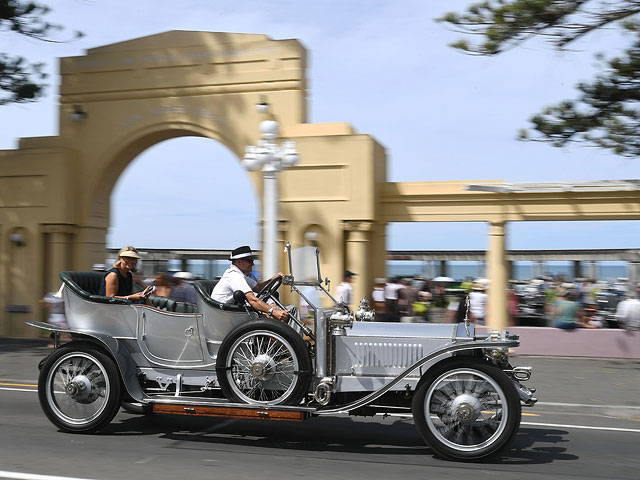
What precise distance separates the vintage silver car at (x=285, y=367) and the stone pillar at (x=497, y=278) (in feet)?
26.1

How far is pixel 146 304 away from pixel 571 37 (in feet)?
27.7

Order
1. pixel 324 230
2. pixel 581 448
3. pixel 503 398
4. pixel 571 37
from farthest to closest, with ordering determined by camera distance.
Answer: pixel 324 230 < pixel 571 37 < pixel 581 448 < pixel 503 398

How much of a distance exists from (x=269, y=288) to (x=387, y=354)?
4.06 ft

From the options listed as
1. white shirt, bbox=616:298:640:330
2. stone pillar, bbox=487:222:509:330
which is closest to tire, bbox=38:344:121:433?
stone pillar, bbox=487:222:509:330

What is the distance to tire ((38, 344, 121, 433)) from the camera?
6.57 meters

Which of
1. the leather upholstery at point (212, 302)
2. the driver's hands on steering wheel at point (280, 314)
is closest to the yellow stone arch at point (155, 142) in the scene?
the leather upholstery at point (212, 302)

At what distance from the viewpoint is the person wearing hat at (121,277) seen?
7125 mm

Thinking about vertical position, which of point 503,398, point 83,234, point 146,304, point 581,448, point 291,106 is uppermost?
point 291,106

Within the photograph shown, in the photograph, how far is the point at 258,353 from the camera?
6.25 meters

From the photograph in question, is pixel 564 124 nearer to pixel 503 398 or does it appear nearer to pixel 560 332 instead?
pixel 560 332

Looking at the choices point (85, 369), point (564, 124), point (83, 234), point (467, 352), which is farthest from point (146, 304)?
point (83, 234)

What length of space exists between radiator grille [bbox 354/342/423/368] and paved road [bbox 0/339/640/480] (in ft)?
2.47

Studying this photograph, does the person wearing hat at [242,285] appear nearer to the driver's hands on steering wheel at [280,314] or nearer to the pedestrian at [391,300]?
the driver's hands on steering wheel at [280,314]

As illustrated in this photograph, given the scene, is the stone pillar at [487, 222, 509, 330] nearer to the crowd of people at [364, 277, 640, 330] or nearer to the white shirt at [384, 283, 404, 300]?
the crowd of people at [364, 277, 640, 330]
